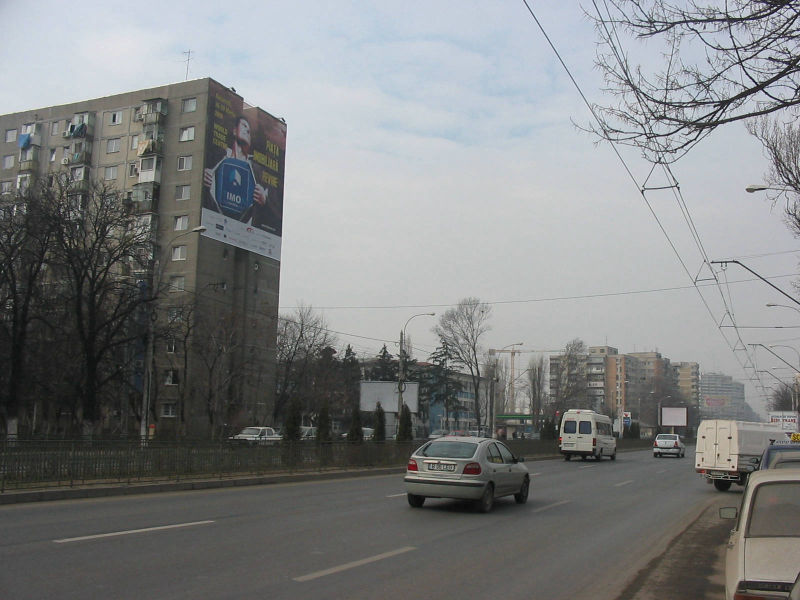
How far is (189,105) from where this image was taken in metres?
68.4

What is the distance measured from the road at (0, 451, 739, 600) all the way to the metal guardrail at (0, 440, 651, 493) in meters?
1.49

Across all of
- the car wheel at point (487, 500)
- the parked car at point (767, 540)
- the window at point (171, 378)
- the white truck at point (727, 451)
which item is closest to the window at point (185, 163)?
the window at point (171, 378)

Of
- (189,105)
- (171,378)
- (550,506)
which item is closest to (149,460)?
(550,506)

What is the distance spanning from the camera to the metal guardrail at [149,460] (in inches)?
633

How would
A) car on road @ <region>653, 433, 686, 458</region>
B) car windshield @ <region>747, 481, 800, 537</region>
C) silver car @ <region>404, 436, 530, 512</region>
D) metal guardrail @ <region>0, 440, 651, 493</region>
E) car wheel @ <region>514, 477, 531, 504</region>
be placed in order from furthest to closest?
car on road @ <region>653, 433, 686, 458</region> < car wheel @ <region>514, 477, 531, 504</region> < metal guardrail @ <region>0, 440, 651, 493</region> < silver car @ <region>404, 436, 530, 512</region> < car windshield @ <region>747, 481, 800, 537</region>

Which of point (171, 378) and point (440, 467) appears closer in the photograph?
point (440, 467)

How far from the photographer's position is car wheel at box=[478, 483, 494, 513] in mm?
15344

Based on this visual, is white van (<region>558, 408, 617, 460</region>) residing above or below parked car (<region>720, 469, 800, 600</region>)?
below

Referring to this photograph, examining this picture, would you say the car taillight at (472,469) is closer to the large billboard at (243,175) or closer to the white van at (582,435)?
the white van at (582,435)

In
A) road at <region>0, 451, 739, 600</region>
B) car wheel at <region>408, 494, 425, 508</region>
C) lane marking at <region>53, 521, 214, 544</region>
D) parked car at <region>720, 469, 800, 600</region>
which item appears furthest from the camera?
car wheel at <region>408, 494, 425, 508</region>

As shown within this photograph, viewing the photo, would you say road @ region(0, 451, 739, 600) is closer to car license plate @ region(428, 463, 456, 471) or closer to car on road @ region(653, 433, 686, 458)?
car license plate @ region(428, 463, 456, 471)

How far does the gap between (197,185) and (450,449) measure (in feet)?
183

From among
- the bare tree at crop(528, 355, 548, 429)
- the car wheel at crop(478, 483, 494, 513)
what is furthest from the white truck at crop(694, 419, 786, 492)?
the bare tree at crop(528, 355, 548, 429)

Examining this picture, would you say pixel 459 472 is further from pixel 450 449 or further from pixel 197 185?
pixel 197 185
